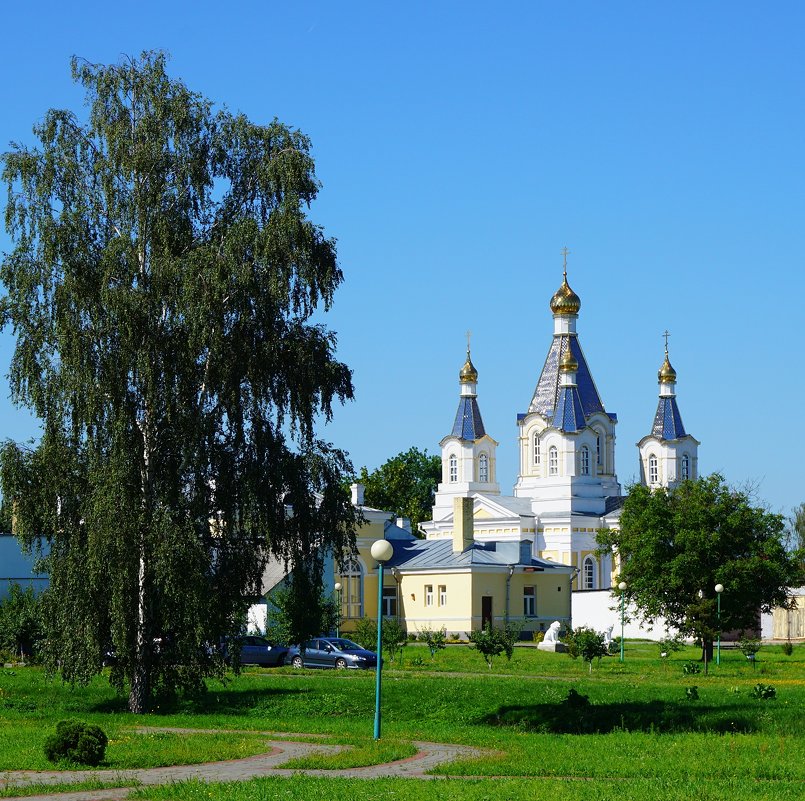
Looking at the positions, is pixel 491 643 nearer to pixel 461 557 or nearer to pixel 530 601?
pixel 461 557

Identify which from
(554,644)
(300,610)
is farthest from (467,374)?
(300,610)

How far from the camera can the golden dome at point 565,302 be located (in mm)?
90500

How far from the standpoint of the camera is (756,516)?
43.6 m

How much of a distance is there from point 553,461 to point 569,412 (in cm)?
334

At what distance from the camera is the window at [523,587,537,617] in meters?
68.8

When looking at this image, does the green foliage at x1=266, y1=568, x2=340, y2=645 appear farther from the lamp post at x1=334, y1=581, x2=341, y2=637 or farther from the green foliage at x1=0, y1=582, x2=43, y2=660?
the green foliage at x1=0, y1=582, x2=43, y2=660

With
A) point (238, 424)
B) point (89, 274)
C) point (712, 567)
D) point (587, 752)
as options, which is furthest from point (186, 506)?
point (712, 567)

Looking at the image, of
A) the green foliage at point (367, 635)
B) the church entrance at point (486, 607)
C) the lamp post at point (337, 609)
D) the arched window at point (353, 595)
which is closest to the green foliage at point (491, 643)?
the green foliage at point (367, 635)

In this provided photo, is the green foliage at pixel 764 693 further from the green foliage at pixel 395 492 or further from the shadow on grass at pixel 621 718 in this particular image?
the green foliage at pixel 395 492

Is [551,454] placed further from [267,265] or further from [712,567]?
[267,265]

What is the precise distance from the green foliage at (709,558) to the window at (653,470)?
48.1 metres

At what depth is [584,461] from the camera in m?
87.5

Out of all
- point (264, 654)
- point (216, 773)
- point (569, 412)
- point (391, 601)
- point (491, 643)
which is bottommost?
point (216, 773)

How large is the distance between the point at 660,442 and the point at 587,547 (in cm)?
1364
